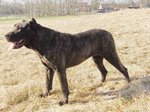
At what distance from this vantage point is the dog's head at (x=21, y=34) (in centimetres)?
599

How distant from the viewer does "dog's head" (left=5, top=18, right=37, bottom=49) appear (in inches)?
236

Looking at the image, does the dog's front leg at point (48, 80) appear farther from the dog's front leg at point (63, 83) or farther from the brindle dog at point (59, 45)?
the dog's front leg at point (63, 83)

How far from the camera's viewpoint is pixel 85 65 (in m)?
9.35

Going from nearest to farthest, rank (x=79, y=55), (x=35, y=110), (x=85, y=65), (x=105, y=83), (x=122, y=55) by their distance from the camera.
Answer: (x=35, y=110) < (x=79, y=55) < (x=105, y=83) < (x=85, y=65) < (x=122, y=55)

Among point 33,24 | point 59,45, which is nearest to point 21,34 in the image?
point 33,24

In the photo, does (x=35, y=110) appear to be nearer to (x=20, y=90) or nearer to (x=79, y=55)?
(x=20, y=90)

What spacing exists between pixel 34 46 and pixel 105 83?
2080mm

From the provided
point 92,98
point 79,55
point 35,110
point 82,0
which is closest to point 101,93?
point 92,98

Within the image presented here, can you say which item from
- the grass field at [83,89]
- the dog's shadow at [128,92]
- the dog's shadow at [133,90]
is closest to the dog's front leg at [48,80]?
the grass field at [83,89]

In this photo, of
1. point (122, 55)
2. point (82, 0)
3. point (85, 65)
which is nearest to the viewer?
point (85, 65)

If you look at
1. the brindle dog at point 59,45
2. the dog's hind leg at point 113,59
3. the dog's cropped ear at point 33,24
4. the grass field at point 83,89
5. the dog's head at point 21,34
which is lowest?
the grass field at point 83,89

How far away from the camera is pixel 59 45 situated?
633 cm

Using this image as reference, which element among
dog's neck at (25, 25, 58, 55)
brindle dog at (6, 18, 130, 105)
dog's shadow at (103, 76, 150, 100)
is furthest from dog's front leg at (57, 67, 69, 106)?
dog's shadow at (103, 76, 150, 100)

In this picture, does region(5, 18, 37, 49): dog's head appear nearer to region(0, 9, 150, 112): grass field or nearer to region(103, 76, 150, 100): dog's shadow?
region(0, 9, 150, 112): grass field
